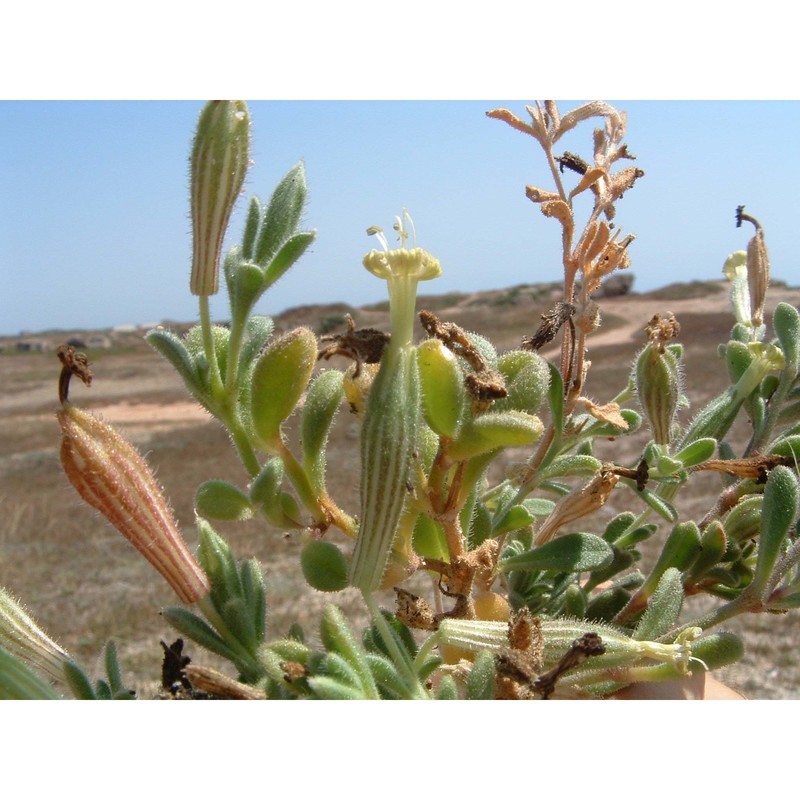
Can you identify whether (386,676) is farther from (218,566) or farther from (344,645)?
(218,566)

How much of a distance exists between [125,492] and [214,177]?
41cm

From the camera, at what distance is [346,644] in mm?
847

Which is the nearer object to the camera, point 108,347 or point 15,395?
point 15,395

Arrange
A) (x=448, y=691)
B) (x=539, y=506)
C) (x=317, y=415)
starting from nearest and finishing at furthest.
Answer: (x=448, y=691) < (x=317, y=415) < (x=539, y=506)

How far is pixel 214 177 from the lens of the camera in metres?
0.97

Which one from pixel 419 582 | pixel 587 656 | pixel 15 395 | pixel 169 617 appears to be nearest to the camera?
pixel 587 656

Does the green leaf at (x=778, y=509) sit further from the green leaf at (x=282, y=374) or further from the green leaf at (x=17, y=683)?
the green leaf at (x=17, y=683)

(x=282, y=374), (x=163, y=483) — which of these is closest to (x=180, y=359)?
(x=282, y=374)

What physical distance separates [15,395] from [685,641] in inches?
1300

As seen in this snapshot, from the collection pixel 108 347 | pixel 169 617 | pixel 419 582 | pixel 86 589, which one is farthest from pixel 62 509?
pixel 108 347

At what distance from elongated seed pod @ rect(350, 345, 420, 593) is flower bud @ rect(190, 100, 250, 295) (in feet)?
1.01

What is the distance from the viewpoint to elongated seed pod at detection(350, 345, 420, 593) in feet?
2.68

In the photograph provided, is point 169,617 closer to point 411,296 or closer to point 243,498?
point 243,498

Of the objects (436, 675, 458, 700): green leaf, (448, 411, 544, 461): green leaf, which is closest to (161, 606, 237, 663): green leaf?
(436, 675, 458, 700): green leaf
